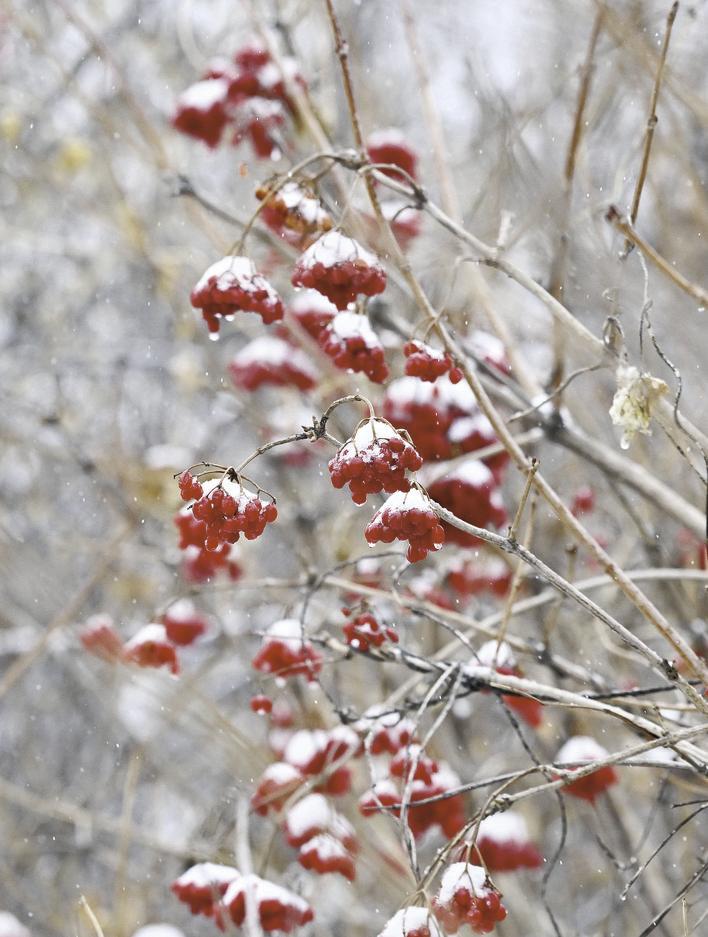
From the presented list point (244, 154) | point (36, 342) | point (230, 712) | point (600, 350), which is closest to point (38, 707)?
point (230, 712)

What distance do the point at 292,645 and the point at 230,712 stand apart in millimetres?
3554

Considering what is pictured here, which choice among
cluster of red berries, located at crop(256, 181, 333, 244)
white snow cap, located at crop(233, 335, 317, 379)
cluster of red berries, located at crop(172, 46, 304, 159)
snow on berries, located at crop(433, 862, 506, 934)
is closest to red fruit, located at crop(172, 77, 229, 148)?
cluster of red berries, located at crop(172, 46, 304, 159)

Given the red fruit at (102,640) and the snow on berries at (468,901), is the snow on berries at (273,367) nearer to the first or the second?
the red fruit at (102,640)

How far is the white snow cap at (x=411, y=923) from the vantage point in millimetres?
1373

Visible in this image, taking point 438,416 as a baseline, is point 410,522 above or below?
below

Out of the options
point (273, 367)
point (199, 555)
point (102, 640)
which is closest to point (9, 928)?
point (102, 640)

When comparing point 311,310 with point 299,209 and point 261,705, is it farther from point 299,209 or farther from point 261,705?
point 261,705

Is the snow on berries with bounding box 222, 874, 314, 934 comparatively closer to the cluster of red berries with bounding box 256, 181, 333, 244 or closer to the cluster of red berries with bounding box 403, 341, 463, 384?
the cluster of red berries with bounding box 403, 341, 463, 384

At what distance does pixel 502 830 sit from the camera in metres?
2.27

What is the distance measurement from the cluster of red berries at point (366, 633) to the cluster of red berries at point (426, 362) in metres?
0.43

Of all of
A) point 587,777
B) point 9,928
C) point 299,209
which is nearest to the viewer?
point 299,209

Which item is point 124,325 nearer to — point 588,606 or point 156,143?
point 156,143

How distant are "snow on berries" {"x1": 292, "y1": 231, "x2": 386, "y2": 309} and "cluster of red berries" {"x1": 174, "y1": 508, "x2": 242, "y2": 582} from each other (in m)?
0.63

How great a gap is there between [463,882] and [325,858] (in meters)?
0.63
